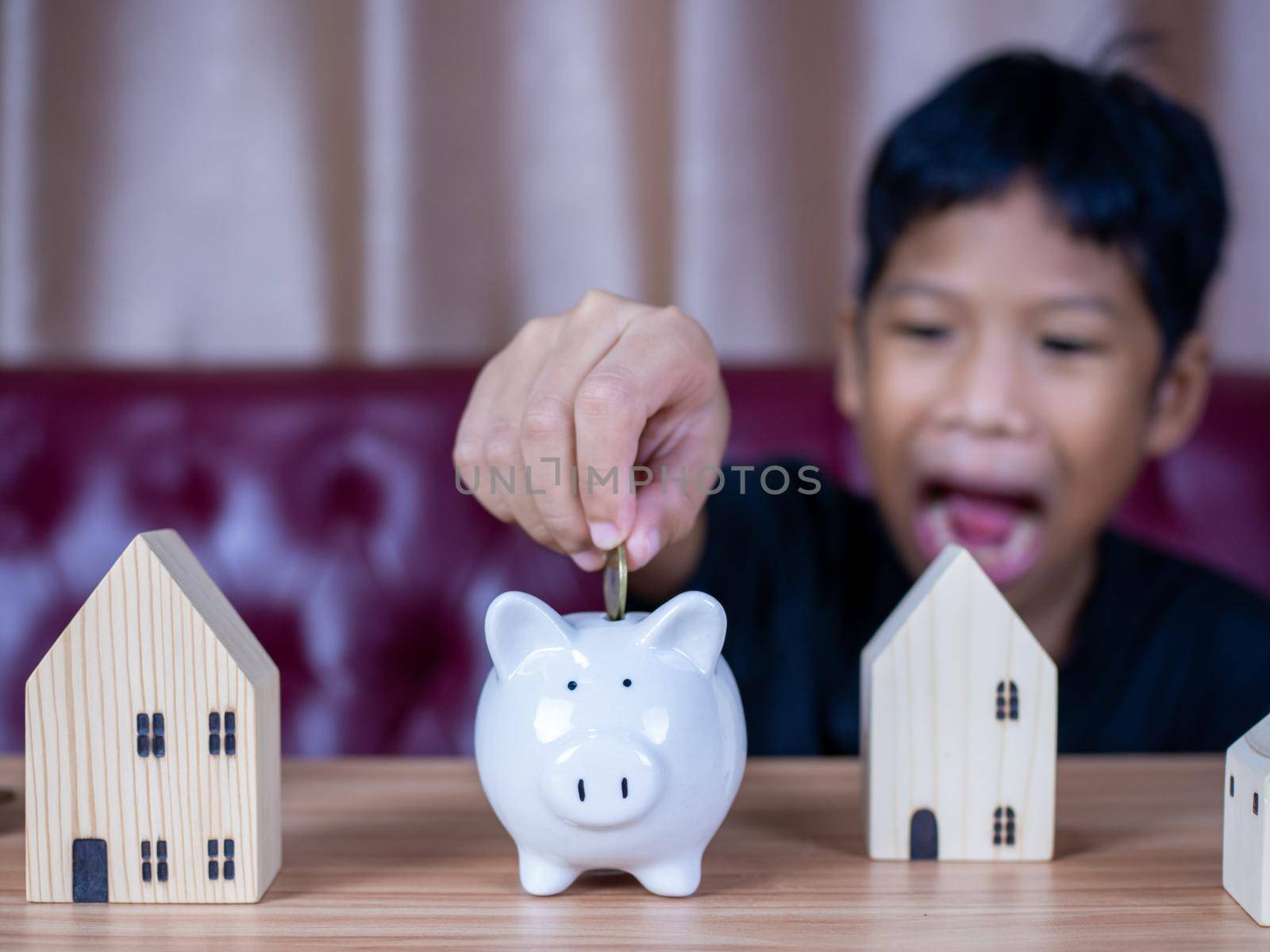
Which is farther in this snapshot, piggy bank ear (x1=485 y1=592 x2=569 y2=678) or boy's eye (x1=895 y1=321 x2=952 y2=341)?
boy's eye (x1=895 y1=321 x2=952 y2=341)

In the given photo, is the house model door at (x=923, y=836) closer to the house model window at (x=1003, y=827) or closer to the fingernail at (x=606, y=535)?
the house model window at (x=1003, y=827)

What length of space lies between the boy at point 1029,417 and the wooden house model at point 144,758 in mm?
633

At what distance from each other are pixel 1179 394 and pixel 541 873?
1.05m

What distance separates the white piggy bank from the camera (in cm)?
55

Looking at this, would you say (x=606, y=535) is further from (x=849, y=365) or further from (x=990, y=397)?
(x=849, y=365)

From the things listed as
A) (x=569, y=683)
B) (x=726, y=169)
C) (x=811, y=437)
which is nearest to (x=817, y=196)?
(x=726, y=169)

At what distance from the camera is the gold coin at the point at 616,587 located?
623 millimetres

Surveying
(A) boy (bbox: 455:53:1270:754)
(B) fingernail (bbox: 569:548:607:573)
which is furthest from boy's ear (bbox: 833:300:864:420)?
(B) fingernail (bbox: 569:548:607:573)

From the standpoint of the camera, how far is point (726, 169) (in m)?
1.62

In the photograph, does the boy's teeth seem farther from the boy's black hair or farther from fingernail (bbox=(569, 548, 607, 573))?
fingernail (bbox=(569, 548, 607, 573))

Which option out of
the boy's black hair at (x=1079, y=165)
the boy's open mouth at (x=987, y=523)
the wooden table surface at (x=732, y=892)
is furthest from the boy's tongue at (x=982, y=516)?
the wooden table surface at (x=732, y=892)

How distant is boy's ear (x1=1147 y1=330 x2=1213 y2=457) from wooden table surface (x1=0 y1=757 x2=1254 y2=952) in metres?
0.64

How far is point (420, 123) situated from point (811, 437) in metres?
0.65

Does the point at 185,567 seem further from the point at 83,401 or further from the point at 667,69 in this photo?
the point at 667,69
